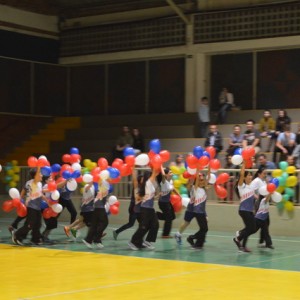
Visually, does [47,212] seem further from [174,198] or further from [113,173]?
[174,198]

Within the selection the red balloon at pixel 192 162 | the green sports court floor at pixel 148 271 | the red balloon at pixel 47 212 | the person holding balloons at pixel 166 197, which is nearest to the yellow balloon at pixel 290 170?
the green sports court floor at pixel 148 271

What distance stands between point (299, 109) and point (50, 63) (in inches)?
421

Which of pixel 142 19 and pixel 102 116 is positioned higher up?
pixel 142 19

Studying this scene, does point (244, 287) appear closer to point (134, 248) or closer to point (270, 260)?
point (270, 260)

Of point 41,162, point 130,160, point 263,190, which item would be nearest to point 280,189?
point 263,190

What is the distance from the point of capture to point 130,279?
10328mm


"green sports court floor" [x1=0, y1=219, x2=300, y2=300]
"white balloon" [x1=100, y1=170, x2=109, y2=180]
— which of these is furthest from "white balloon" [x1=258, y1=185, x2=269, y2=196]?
"white balloon" [x1=100, y1=170, x2=109, y2=180]

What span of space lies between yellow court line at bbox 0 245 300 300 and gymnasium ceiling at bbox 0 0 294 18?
45.8ft

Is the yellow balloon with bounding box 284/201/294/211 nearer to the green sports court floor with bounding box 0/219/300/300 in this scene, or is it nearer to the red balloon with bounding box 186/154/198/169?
the green sports court floor with bounding box 0/219/300/300

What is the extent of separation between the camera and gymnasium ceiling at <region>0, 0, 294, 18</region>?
2488 cm

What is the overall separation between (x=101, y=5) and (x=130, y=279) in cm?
1868

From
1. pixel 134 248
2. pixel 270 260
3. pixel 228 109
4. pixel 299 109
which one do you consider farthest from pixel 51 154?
pixel 270 260

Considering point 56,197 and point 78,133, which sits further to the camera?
point 78,133

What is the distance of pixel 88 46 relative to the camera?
28.1 meters
